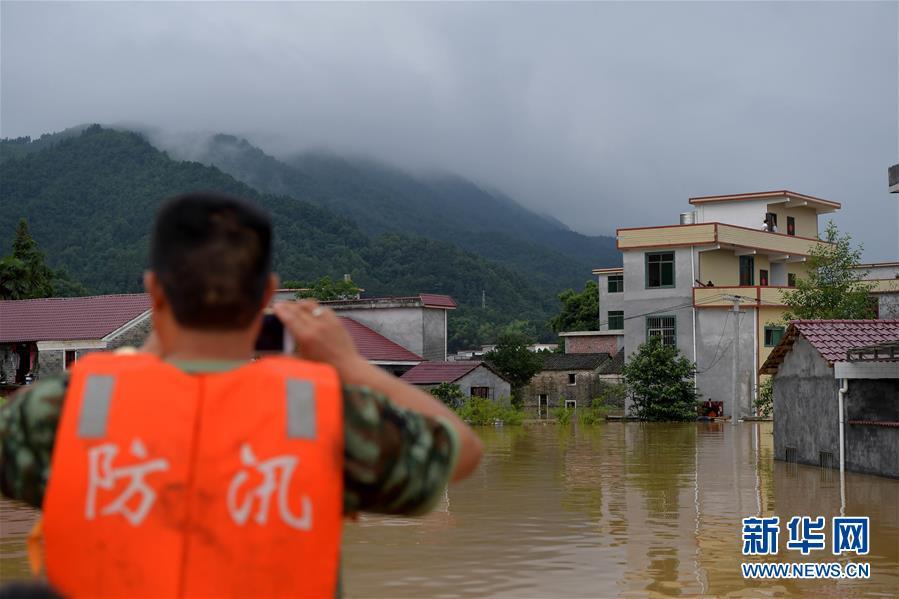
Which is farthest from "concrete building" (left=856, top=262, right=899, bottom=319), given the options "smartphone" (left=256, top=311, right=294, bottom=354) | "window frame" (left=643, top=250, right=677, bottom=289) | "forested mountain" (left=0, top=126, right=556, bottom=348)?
"forested mountain" (left=0, top=126, right=556, bottom=348)

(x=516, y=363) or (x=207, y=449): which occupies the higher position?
(x=516, y=363)

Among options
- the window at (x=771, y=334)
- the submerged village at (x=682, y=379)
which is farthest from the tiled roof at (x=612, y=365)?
the window at (x=771, y=334)

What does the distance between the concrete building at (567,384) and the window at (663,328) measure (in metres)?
9.98

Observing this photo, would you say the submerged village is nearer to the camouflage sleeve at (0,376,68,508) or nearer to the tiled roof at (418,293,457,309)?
the tiled roof at (418,293,457,309)

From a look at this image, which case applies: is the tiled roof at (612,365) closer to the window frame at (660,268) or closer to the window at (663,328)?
the window at (663,328)

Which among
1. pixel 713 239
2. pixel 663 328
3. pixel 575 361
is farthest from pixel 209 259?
pixel 575 361

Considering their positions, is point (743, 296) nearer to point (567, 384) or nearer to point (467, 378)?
point (467, 378)

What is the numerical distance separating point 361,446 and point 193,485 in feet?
1.16

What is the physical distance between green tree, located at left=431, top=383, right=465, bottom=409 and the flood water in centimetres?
1581

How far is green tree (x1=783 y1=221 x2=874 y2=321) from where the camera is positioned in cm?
3497

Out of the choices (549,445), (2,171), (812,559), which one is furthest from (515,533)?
(2,171)

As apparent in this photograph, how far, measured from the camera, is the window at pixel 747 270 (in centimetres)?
4612

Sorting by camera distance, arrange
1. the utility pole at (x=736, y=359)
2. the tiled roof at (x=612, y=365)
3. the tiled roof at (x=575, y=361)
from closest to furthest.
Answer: the utility pole at (x=736, y=359)
the tiled roof at (x=612, y=365)
the tiled roof at (x=575, y=361)

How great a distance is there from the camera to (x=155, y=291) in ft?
8.39
